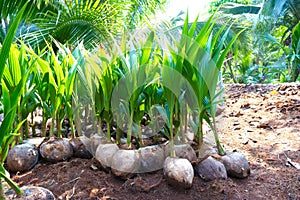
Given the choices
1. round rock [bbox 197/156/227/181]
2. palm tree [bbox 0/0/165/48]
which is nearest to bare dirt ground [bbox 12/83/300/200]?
round rock [bbox 197/156/227/181]

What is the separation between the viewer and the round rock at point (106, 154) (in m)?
0.99

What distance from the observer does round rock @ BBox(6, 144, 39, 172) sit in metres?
1.02

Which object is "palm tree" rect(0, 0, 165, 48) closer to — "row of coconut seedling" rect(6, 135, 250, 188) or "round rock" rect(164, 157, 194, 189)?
"row of coconut seedling" rect(6, 135, 250, 188)

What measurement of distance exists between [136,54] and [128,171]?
1.50 ft

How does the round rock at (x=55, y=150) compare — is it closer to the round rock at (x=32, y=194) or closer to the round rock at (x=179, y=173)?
the round rock at (x=32, y=194)

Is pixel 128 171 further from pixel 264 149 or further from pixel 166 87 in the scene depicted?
pixel 264 149

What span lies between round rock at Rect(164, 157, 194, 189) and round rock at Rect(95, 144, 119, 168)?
0.73 feet

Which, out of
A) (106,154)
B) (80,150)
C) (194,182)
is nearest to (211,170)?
(194,182)

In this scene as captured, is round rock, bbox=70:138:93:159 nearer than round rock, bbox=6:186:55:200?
No

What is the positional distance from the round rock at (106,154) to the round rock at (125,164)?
34 mm

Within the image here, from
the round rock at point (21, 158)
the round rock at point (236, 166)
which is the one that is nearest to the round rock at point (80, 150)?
the round rock at point (21, 158)

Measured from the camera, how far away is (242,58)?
6520 mm

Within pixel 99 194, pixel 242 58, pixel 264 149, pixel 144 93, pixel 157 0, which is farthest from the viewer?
pixel 242 58

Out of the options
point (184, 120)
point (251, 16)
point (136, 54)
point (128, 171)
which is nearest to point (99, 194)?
point (128, 171)
